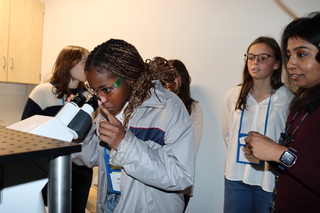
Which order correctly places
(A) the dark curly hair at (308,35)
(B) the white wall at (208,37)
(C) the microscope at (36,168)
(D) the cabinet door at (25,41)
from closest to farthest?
1. (C) the microscope at (36,168)
2. (A) the dark curly hair at (308,35)
3. (B) the white wall at (208,37)
4. (D) the cabinet door at (25,41)

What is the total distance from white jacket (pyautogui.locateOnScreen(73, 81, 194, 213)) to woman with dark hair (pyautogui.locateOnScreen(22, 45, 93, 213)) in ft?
2.89

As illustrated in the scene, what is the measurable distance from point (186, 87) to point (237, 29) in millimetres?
690

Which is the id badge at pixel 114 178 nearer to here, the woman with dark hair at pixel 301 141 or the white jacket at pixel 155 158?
the white jacket at pixel 155 158

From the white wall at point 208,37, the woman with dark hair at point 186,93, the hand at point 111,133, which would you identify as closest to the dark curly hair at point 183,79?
the woman with dark hair at point 186,93

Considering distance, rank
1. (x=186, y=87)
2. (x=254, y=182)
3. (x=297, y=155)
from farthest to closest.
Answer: (x=186, y=87) → (x=254, y=182) → (x=297, y=155)

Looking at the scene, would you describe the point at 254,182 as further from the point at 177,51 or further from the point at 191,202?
the point at 177,51

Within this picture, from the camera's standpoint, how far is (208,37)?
7.77 ft

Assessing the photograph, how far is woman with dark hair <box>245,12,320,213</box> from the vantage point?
3.18 ft

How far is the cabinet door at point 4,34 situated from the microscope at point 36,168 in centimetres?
311

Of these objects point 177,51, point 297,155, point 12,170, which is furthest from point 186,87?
point 12,170

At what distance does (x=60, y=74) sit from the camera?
79.3 inches

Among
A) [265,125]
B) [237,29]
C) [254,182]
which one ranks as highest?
[237,29]

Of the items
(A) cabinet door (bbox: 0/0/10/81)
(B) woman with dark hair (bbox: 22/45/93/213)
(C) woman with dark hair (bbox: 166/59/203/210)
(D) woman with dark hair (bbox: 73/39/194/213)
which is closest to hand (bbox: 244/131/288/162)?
(D) woman with dark hair (bbox: 73/39/194/213)

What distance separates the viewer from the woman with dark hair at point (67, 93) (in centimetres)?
193
